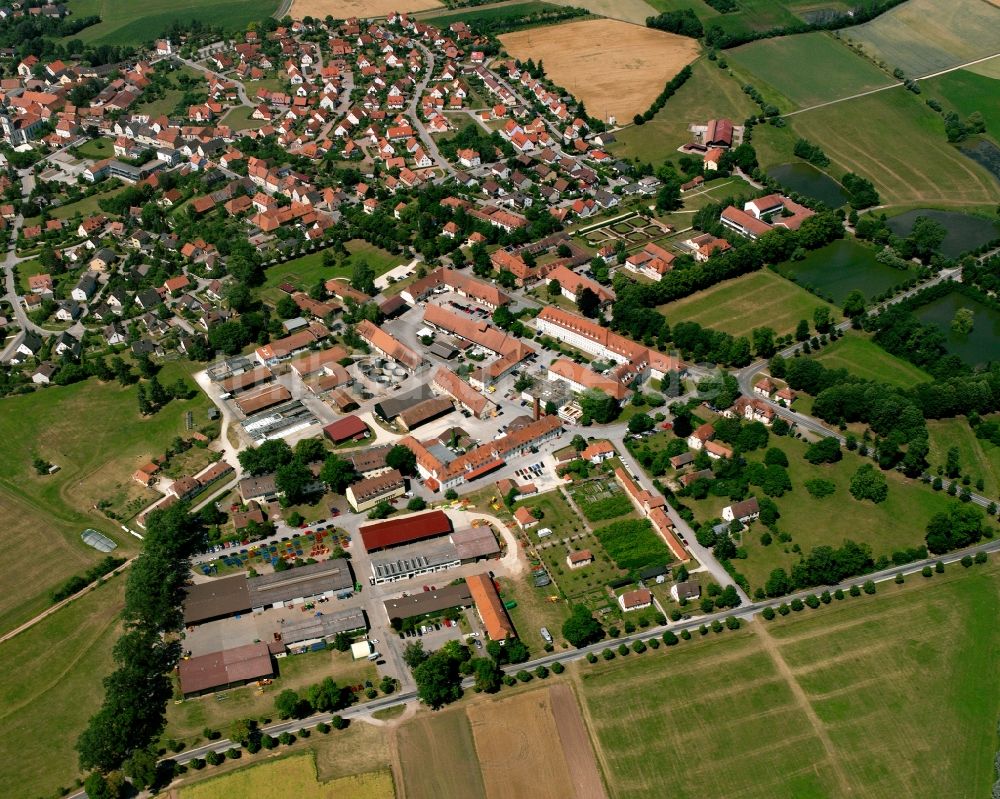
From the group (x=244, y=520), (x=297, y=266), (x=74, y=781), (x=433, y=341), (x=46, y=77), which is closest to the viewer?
(x=74, y=781)

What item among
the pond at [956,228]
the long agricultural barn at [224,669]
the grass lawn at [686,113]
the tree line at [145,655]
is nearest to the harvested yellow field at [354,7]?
the grass lawn at [686,113]

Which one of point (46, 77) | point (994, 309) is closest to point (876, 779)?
point (994, 309)

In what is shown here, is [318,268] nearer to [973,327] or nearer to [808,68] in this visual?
[973,327]

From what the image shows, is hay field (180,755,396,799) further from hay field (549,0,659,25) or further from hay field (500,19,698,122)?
hay field (549,0,659,25)

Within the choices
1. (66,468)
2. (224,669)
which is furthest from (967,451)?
(66,468)

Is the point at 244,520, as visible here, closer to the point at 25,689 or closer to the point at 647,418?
the point at 25,689

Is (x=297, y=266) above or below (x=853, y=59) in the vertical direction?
below
